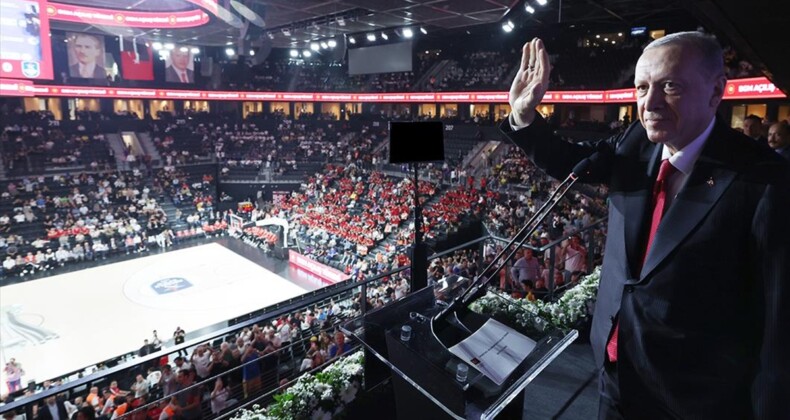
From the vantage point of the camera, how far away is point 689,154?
124 cm

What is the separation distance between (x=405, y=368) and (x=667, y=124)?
39.4 inches

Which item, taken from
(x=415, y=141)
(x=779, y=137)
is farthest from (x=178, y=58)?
(x=779, y=137)

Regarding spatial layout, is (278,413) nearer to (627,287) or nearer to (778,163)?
(627,287)

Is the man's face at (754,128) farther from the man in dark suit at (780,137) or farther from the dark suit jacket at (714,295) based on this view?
the dark suit jacket at (714,295)

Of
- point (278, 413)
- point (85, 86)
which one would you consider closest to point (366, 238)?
point (278, 413)

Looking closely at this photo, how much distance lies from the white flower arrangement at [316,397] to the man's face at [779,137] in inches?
129

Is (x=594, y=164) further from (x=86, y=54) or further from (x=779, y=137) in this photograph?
(x=86, y=54)

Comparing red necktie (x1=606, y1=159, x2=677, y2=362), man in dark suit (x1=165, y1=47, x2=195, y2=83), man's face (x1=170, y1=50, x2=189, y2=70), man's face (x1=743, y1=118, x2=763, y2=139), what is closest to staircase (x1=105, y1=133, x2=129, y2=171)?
man in dark suit (x1=165, y1=47, x2=195, y2=83)

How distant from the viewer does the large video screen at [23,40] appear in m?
7.47

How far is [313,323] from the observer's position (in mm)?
8953

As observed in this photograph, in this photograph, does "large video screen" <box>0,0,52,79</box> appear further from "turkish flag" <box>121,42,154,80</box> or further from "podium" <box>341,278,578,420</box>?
"turkish flag" <box>121,42,154,80</box>

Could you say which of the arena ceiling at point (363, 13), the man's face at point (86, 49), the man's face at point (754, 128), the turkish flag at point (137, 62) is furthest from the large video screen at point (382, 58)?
the man's face at point (754, 128)

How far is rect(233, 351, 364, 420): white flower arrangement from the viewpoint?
7.83 ft

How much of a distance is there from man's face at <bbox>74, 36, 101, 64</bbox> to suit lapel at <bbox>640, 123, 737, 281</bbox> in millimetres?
25575
